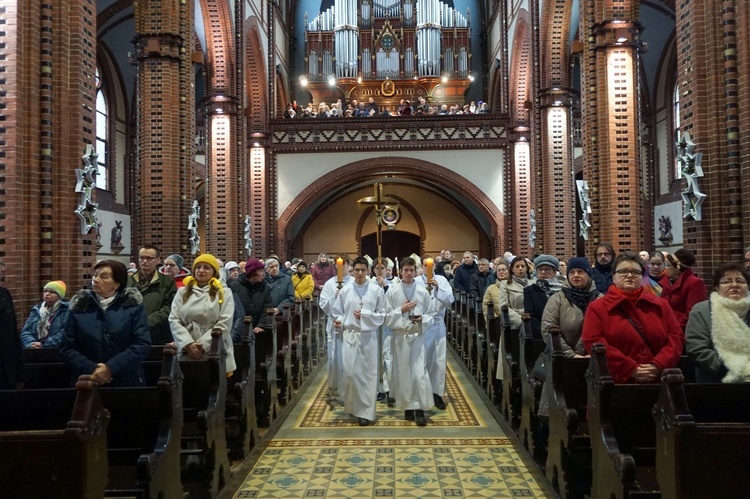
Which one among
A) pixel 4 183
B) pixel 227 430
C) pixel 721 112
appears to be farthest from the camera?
pixel 721 112

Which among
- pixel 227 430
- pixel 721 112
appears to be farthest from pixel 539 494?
pixel 721 112

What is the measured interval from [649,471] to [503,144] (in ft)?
58.0

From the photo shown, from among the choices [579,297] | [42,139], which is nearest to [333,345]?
[579,297]

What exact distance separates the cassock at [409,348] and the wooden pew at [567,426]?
2384 millimetres

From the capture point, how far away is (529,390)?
5.61 m

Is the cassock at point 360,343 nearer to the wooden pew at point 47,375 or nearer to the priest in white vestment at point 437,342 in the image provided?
the priest in white vestment at point 437,342

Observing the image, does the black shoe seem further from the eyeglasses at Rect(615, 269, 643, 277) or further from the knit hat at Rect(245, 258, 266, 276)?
the eyeglasses at Rect(615, 269, 643, 277)

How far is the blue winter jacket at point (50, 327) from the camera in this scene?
570cm

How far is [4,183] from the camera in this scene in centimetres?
654

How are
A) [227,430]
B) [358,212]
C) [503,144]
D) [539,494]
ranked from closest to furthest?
[539,494] → [227,430] → [503,144] → [358,212]

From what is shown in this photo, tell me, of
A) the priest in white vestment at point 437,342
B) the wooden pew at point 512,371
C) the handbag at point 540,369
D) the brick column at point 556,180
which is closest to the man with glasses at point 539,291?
the wooden pew at point 512,371

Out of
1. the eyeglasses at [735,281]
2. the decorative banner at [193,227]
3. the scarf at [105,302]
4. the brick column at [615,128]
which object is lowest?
the scarf at [105,302]

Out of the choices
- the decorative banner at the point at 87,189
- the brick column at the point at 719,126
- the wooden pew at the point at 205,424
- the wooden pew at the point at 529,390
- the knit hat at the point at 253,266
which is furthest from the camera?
the decorative banner at the point at 87,189

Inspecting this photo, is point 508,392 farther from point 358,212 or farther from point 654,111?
point 358,212
